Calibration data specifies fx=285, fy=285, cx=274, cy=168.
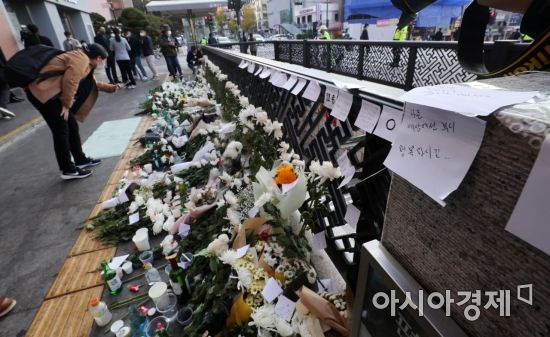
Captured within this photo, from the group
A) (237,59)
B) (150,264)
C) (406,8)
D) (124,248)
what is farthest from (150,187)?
(406,8)

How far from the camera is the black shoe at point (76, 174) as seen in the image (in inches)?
145

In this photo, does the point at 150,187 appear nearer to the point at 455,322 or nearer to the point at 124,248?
the point at 124,248

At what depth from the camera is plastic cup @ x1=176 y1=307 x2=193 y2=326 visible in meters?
1.74

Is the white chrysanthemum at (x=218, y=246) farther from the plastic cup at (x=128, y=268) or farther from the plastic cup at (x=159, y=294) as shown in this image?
the plastic cup at (x=128, y=268)

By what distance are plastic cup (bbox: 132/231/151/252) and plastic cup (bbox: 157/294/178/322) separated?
2.17 feet

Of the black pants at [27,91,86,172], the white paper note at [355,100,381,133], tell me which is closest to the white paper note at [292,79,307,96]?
the white paper note at [355,100,381,133]

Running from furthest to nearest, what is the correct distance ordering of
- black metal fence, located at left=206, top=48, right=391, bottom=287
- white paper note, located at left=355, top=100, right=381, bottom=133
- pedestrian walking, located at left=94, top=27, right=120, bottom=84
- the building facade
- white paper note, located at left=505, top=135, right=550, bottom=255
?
1. pedestrian walking, located at left=94, top=27, right=120, bottom=84
2. the building facade
3. black metal fence, located at left=206, top=48, right=391, bottom=287
4. white paper note, located at left=355, top=100, right=381, bottom=133
5. white paper note, located at left=505, top=135, right=550, bottom=255

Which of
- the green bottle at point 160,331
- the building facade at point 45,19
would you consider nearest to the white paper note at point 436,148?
the green bottle at point 160,331

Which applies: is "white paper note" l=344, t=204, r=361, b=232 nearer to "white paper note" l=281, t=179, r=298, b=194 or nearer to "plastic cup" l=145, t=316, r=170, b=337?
"white paper note" l=281, t=179, r=298, b=194

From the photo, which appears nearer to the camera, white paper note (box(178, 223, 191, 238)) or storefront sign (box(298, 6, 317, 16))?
white paper note (box(178, 223, 191, 238))

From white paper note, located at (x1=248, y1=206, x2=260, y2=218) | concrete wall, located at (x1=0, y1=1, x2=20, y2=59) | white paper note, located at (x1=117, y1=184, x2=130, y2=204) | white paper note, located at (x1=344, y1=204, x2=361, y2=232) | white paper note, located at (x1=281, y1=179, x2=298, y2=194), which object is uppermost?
concrete wall, located at (x1=0, y1=1, x2=20, y2=59)

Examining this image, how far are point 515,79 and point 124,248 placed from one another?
2815 mm

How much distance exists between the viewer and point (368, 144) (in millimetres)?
1164

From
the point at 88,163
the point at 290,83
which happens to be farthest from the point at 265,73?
the point at 88,163
